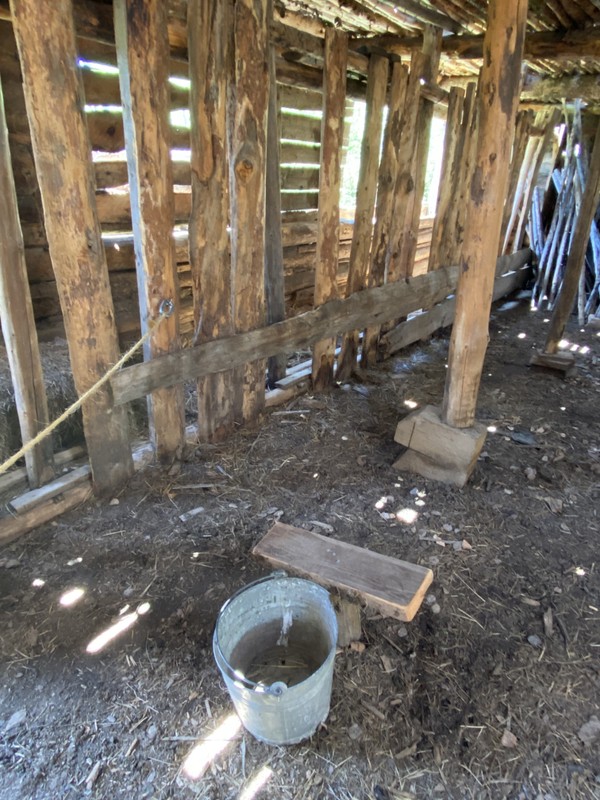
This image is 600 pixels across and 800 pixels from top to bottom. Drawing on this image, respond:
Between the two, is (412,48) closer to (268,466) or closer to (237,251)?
(237,251)

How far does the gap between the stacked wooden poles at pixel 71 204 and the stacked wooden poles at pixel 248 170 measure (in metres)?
0.97

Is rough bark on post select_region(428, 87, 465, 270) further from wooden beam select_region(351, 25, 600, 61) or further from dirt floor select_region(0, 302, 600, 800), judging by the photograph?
dirt floor select_region(0, 302, 600, 800)

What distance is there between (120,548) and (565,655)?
2.20 metres

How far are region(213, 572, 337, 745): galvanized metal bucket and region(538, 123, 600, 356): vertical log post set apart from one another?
4.61 metres

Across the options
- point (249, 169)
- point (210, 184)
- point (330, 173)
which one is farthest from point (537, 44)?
point (210, 184)

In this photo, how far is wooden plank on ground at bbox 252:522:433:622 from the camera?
7.02 feet

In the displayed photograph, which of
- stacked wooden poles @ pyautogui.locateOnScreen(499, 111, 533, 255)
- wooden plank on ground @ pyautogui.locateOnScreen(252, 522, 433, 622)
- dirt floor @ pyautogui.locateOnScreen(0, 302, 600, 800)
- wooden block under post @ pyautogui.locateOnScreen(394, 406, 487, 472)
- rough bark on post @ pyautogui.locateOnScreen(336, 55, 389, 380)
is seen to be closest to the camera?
dirt floor @ pyautogui.locateOnScreen(0, 302, 600, 800)

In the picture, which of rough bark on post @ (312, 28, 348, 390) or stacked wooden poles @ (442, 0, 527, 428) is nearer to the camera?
stacked wooden poles @ (442, 0, 527, 428)

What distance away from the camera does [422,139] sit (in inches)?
194

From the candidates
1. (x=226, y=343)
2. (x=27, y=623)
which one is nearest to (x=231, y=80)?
(x=226, y=343)

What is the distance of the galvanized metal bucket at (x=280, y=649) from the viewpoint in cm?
176

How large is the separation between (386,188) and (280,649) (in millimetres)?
3893

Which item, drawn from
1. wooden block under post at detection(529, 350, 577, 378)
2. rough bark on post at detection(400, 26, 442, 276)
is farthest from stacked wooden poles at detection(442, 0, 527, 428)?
wooden block under post at detection(529, 350, 577, 378)

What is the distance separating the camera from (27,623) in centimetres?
237
